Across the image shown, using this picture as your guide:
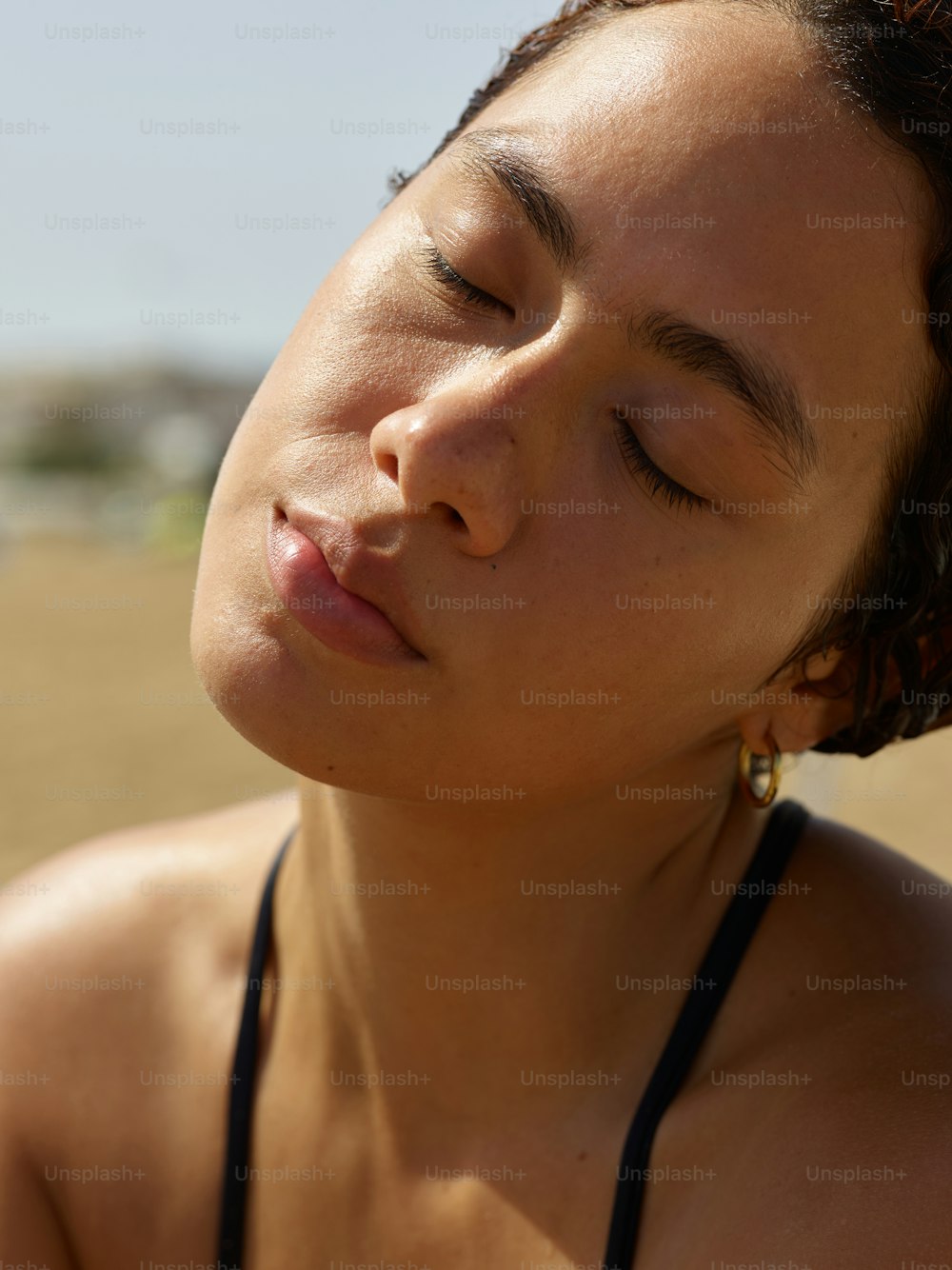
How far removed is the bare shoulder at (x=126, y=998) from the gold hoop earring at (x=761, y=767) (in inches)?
31.2

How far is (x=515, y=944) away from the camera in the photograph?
182cm

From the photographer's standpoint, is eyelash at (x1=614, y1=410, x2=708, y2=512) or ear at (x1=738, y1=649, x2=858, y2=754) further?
ear at (x1=738, y1=649, x2=858, y2=754)

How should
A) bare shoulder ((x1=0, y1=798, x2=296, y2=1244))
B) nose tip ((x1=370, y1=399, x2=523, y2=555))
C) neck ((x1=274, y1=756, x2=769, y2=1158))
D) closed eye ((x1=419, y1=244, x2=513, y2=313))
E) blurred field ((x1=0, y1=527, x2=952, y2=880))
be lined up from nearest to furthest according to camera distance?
nose tip ((x1=370, y1=399, x2=523, y2=555)), closed eye ((x1=419, y1=244, x2=513, y2=313)), neck ((x1=274, y1=756, x2=769, y2=1158)), bare shoulder ((x1=0, y1=798, x2=296, y2=1244)), blurred field ((x1=0, y1=527, x2=952, y2=880))

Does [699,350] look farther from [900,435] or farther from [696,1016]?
[696,1016]

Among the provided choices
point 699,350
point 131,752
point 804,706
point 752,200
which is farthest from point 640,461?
point 131,752

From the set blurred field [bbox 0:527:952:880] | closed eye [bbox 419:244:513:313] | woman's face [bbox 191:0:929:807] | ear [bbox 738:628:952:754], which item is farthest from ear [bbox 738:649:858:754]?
blurred field [bbox 0:527:952:880]

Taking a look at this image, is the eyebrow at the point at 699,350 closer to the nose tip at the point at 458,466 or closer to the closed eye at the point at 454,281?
the closed eye at the point at 454,281

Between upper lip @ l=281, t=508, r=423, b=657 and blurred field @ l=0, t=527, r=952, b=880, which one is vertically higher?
upper lip @ l=281, t=508, r=423, b=657

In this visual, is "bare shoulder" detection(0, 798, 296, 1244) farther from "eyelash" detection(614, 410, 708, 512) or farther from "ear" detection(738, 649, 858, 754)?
"eyelash" detection(614, 410, 708, 512)

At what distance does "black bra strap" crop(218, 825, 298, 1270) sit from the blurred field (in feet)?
6.31

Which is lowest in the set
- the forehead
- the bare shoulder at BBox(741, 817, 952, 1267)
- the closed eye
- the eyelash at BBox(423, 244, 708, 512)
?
the bare shoulder at BBox(741, 817, 952, 1267)

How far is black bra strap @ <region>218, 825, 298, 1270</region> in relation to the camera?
1844 mm

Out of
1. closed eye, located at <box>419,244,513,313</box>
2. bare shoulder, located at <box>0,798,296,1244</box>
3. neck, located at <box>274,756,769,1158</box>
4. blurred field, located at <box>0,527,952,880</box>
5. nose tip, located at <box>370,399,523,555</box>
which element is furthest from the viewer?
blurred field, located at <box>0,527,952,880</box>

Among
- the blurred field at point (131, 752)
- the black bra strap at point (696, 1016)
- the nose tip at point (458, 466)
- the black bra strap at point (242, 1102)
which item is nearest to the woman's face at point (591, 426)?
the nose tip at point (458, 466)
